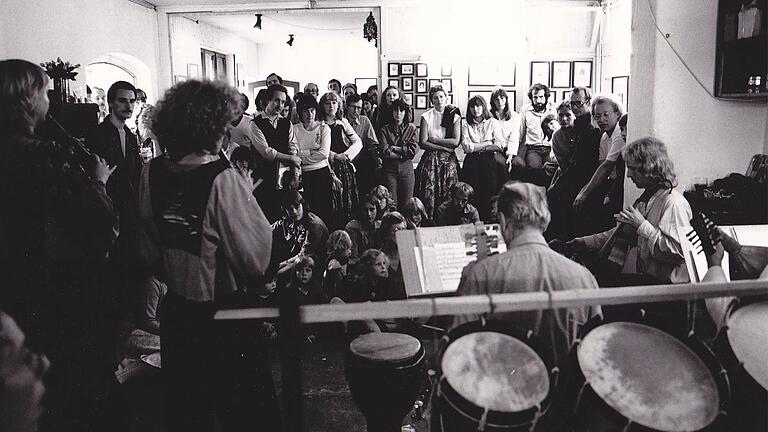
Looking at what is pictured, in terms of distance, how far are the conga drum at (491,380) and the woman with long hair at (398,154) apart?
13.2ft

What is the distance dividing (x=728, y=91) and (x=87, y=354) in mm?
3984

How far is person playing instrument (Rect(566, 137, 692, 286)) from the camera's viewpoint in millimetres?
3068

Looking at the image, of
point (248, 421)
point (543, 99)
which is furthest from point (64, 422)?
point (543, 99)

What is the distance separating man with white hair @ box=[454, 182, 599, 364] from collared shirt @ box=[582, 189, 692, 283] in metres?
1.09

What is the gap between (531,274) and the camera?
6.95 feet

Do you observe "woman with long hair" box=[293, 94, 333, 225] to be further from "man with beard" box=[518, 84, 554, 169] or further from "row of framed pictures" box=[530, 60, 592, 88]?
"row of framed pictures" box=[530, 60, 592, 88]

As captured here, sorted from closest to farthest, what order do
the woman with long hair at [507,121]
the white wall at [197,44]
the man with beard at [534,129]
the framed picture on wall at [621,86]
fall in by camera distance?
the woman with long hair at [507,121], the man with beard at [534,129], the framed picture on wall at [621,86], the white wall at [197,44]

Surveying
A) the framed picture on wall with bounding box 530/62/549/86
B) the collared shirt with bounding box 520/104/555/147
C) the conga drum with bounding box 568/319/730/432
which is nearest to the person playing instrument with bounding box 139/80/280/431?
the conga drum with bounding box 568/319/730/432

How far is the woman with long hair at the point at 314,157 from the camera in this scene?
545 centimetres

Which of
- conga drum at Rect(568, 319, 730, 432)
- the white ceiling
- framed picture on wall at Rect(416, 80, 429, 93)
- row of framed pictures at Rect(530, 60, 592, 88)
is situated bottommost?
conga drum at Rect(568, 319, 730, 432)

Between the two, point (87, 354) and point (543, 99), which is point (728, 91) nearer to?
point (543, 99)

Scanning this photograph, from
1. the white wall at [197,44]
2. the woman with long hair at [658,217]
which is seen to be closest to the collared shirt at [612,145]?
the woman with long hair at [658,217]

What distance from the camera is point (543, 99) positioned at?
725 cm

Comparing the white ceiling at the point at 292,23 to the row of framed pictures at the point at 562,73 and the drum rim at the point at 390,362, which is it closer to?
the row of framed pictures at the point at 562,73
